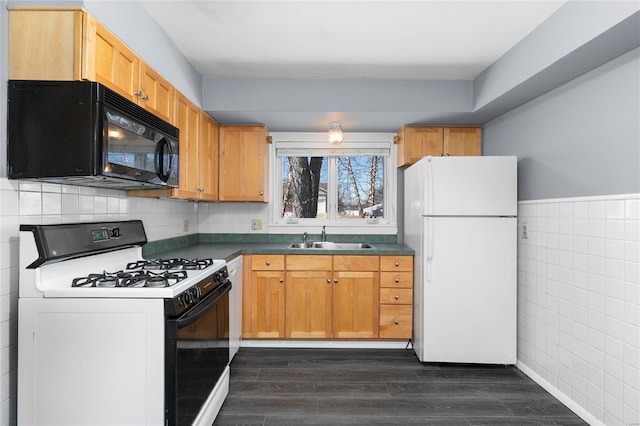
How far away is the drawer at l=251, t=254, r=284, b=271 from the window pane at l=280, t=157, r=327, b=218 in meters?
0.80

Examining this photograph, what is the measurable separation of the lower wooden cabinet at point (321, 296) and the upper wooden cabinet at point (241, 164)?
0.65 metres

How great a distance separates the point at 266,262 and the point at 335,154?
1.36m

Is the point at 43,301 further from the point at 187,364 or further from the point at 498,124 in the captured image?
the point at 498,124

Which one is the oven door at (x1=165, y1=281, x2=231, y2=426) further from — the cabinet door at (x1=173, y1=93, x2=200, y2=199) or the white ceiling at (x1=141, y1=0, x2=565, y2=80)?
the white ceiling at (x1=141, y1=0, x2=565, y2=80)

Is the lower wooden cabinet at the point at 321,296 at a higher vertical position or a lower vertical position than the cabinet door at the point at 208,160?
lower

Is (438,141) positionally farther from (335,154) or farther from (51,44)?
(51,44)

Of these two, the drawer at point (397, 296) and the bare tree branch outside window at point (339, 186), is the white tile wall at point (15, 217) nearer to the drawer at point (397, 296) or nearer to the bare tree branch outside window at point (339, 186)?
the bare tree branch outside window at point (339, 186)

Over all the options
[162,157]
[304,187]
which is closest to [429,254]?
[304,187]

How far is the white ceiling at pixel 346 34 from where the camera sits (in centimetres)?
206

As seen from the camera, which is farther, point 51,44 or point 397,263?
point 397,263

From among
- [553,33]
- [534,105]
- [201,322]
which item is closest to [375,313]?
[201,322]

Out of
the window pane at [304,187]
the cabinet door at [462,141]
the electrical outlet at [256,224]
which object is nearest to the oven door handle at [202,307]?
the electrical outlet at [256,224]

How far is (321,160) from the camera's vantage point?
3961 mm

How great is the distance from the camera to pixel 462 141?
3508 mm
